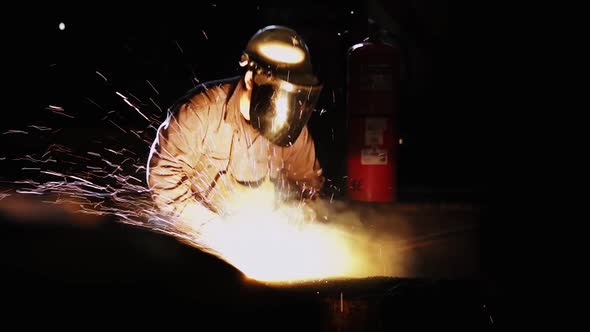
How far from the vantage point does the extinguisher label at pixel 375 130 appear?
198 inches

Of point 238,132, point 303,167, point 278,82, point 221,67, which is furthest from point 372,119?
point 221,67

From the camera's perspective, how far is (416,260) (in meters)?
4.77

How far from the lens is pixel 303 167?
3928 millimetres

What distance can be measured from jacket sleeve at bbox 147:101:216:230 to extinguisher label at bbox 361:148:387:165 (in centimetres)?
198

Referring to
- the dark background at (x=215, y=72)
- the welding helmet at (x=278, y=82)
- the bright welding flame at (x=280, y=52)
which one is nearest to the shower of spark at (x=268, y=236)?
the welding helmet at (x=278, y=82)

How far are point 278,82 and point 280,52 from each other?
0.20 metres

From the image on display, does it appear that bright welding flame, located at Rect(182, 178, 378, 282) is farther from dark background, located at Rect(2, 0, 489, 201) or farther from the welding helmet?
dark background, located at Rect(2, 0, 489, 201)

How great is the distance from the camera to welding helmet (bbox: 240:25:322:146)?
10.9 ft

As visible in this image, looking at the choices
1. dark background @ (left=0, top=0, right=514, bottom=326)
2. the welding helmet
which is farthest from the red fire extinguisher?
the welding helmet

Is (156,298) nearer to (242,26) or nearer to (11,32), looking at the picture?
(242,26)

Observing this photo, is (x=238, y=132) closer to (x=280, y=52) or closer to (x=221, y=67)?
(x=280, y=52)

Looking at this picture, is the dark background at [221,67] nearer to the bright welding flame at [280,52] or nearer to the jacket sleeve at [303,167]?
the jacket sleeve at [303,167]

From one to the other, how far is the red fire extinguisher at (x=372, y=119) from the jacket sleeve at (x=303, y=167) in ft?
4.08

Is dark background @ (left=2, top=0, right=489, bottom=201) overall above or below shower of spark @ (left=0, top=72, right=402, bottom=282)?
above
